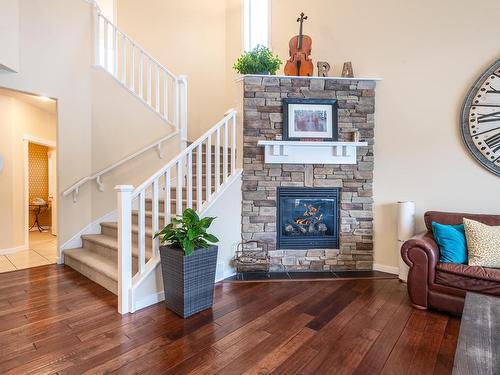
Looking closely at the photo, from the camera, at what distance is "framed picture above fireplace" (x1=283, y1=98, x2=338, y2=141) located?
344 centimetres

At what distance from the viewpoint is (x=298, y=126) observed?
3459mm

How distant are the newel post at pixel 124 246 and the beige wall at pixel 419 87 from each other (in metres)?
2.86

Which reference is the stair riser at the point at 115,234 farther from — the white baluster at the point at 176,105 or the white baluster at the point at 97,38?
the white baluster at the point at 97,38

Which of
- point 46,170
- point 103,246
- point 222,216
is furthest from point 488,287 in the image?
point 46,170

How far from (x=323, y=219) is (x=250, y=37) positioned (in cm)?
352

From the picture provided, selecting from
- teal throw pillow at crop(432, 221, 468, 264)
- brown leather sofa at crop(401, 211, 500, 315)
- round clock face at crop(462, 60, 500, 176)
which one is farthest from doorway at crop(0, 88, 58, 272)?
round clock face at crop(462, 60, 500, 176)

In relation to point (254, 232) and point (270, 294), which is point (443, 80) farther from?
point (270, 294)

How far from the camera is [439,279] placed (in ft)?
8.31

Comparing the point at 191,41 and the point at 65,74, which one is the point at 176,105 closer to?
the point at 65,74

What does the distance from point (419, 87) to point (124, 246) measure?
11.7 ft

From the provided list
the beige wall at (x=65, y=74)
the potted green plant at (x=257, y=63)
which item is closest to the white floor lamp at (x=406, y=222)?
the potted green plant at (x=257, y=63)

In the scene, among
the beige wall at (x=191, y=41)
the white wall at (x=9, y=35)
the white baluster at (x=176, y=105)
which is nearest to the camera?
the white wall at (x=9, y=35)

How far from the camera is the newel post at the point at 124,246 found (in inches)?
97.0

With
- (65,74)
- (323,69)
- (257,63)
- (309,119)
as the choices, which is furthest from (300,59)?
(65,74)
